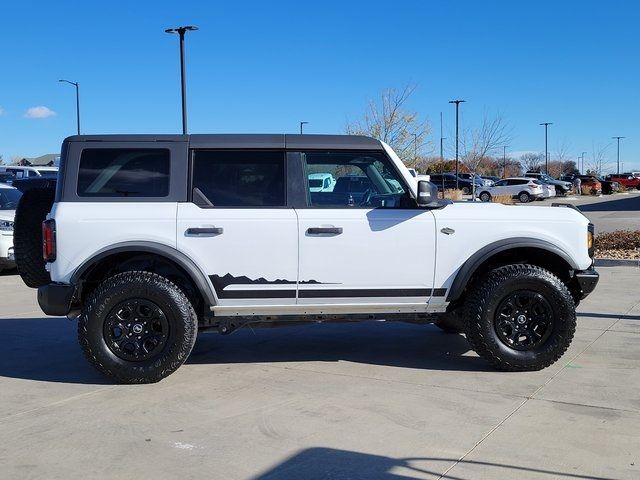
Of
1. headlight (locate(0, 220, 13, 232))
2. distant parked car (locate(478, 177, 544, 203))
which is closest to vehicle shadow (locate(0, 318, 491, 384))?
headlight (locate(0, 220, 13, 232))

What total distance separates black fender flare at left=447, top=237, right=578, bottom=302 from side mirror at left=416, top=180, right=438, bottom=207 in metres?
0.60

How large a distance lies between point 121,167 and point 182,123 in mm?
17514

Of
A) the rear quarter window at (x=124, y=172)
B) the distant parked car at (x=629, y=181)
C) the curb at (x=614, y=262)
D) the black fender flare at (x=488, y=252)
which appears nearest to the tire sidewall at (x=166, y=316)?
the rear quarter window at (x=124, y=172)

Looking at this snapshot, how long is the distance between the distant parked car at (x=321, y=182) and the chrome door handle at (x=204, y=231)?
2.79 ft

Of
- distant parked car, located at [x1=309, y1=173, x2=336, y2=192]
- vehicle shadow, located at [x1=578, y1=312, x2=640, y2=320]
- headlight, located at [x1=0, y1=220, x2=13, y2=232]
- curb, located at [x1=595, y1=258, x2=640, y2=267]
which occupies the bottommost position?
vehicle shadow, located at [x1=578, y1=312, x2=640, y2=320]

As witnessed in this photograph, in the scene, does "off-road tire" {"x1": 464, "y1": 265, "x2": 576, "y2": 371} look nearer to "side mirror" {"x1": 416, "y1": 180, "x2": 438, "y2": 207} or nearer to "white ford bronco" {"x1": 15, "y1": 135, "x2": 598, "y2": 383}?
"white ford bronco" {"x1": 15, "y1": 135, "x2": 598, "y2": 383}

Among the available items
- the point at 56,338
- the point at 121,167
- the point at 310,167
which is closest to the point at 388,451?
the point at 310,167

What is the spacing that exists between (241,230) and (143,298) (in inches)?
37.7

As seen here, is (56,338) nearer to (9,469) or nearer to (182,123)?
(9,469)

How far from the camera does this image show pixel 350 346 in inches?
272

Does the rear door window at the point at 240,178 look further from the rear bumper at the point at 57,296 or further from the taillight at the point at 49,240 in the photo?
the rear bumper at the point at 57,296

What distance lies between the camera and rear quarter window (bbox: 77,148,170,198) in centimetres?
558

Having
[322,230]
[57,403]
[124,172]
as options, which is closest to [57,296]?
[57,403]

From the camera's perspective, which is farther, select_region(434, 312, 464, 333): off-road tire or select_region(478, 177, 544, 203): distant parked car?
select_region(478, 177, 544, 203): distant parked car
